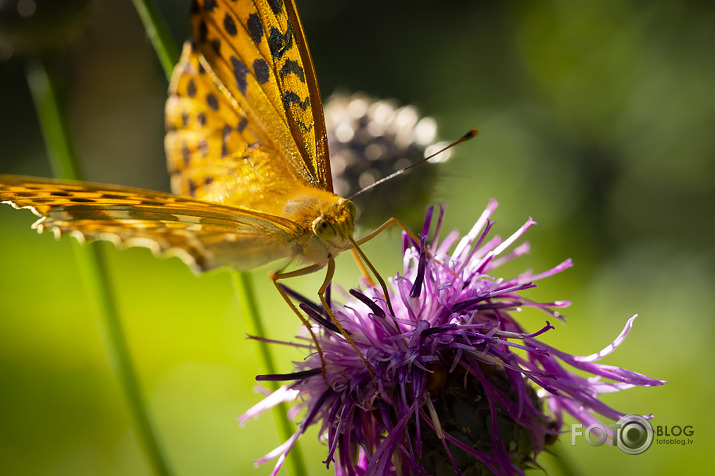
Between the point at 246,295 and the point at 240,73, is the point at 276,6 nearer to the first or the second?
the point at 240,73

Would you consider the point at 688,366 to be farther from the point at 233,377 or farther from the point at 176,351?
the point at 176,351

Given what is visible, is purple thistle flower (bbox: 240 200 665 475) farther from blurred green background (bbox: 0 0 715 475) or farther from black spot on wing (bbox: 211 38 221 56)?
blurred green background (bbox: 0 0 715 475)

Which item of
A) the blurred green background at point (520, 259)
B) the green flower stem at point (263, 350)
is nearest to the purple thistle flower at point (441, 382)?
the green flower stem at point (263, 350)

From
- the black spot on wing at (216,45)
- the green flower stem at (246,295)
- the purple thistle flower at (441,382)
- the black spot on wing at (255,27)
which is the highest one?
the black spot on wing at (216,45)

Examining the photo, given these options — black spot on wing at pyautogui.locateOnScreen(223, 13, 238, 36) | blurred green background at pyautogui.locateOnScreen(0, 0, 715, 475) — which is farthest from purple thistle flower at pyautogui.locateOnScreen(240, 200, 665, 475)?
blurred green background at pyautogui.locateOnScreen(0, 0, 715, 475)

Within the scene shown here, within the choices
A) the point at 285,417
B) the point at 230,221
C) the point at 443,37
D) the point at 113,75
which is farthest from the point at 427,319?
the point at 113,75

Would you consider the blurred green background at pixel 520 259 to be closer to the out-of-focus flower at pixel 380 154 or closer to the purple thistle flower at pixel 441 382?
the out-of-focus flower at pixel 380 154

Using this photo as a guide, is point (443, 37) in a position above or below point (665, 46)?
above
